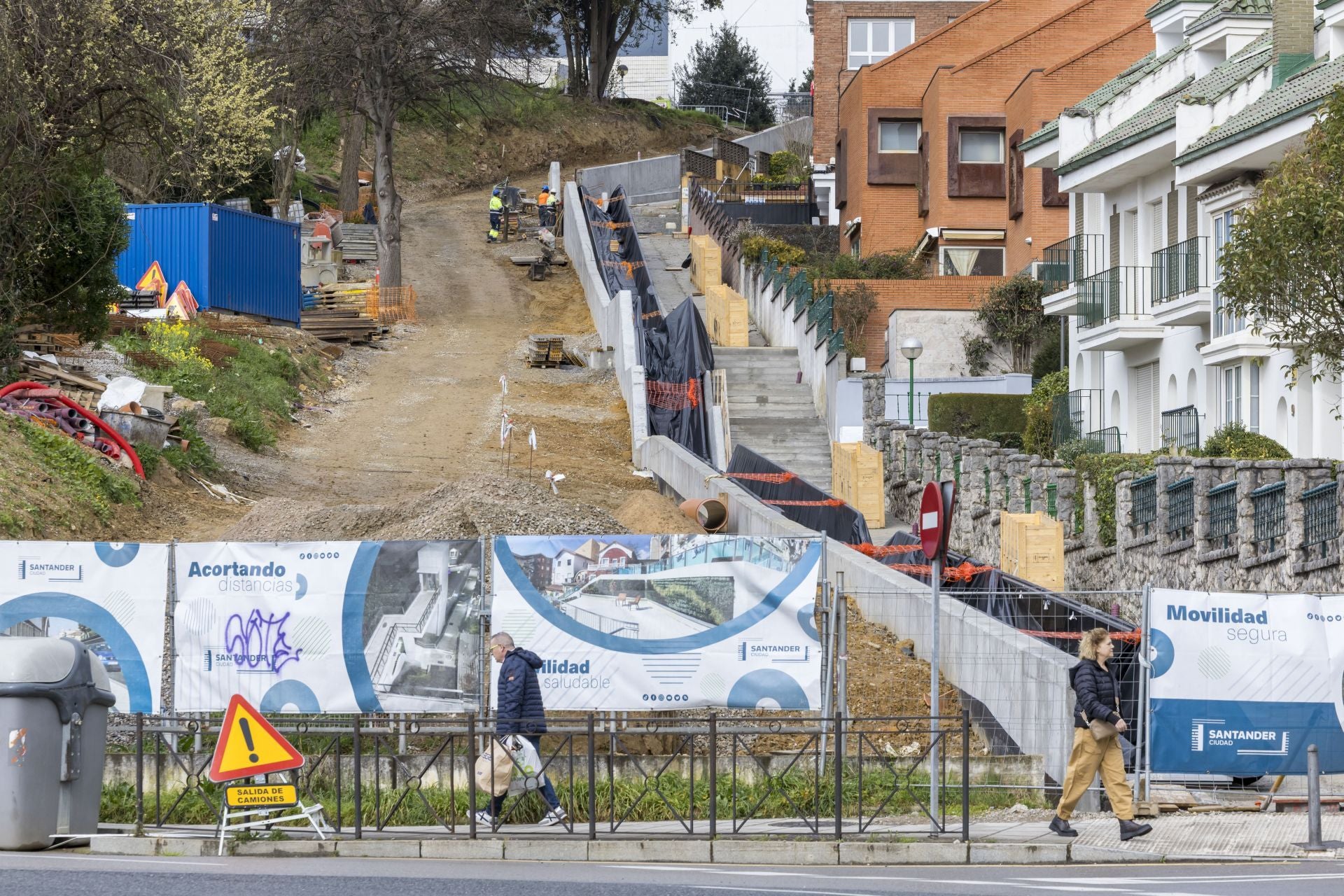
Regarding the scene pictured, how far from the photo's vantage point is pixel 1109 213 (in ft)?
121

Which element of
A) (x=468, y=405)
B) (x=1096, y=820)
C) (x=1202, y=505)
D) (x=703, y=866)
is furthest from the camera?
(x=468, y=405)

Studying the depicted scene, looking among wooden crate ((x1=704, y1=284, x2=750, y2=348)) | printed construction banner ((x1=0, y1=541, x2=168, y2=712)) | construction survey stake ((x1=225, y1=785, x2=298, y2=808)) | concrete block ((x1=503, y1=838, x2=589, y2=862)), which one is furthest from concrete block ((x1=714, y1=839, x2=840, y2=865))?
wooden crate ((x1=704, y1=284, x2=750, y2=348))

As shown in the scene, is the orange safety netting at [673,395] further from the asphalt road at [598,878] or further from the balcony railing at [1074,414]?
the asphalt road at [598,878]

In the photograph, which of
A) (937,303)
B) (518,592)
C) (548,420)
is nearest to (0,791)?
(518,592)

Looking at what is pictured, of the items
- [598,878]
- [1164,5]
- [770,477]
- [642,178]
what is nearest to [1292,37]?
[1164,5]

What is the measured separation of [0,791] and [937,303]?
3191 cm

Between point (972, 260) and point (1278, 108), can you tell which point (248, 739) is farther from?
point (972, 260)

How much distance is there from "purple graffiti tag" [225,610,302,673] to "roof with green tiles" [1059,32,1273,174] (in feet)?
70.1

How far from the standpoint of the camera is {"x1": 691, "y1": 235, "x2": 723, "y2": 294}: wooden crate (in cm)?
4969

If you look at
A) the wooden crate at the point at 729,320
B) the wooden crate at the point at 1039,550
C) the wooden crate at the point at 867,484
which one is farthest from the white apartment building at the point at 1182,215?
the wooden crate at the point at 729,320

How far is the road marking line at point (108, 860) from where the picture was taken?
11.9 m

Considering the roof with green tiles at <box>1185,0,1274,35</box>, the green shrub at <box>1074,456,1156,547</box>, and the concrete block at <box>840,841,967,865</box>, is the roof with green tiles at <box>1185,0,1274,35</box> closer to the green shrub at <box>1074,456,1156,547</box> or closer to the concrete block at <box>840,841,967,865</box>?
the green shrub at <box>1074,456,1156,547</box>

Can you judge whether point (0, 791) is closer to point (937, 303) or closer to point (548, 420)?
point (548, 420)

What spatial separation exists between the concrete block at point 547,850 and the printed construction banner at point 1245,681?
4508mm
